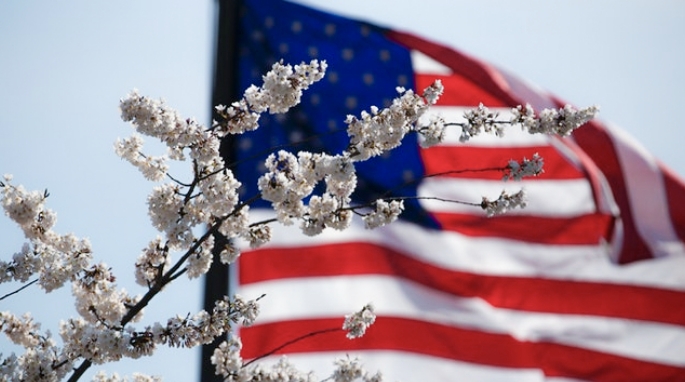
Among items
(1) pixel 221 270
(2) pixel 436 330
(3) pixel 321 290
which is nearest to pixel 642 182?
(2) pixel 436 330

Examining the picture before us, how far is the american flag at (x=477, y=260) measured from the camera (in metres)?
8.38

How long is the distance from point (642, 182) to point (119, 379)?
5.56m

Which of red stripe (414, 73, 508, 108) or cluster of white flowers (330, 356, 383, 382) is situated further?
red stripe (414, 73, 508, 108)

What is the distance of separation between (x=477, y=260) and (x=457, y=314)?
0.49 meters

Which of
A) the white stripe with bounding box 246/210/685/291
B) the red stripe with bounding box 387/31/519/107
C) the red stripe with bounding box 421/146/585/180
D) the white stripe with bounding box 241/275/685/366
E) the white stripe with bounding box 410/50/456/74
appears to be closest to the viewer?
the white stripe with bounding box 241/275/685/366

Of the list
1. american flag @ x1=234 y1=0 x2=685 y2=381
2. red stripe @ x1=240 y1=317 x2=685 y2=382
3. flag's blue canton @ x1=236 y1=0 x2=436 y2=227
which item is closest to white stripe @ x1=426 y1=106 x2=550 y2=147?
american flag @ x1=234 y1=0 x2=685 y2=381

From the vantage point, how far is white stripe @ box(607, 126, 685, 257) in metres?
8.77

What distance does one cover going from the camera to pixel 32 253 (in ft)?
15.1

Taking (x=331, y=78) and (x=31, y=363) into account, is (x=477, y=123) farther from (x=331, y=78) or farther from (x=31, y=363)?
(x=331, y=78)

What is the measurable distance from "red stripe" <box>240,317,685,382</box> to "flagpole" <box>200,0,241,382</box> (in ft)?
4.48

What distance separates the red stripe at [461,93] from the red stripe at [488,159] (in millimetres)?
467

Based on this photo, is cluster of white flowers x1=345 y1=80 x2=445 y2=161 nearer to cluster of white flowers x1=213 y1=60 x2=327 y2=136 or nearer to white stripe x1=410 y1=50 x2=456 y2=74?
cluster of white flowers x1=213 y1=60 x2=327 y2=136

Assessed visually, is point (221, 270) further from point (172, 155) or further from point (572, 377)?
Answer: point (572, 377)

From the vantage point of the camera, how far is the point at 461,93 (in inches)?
369
